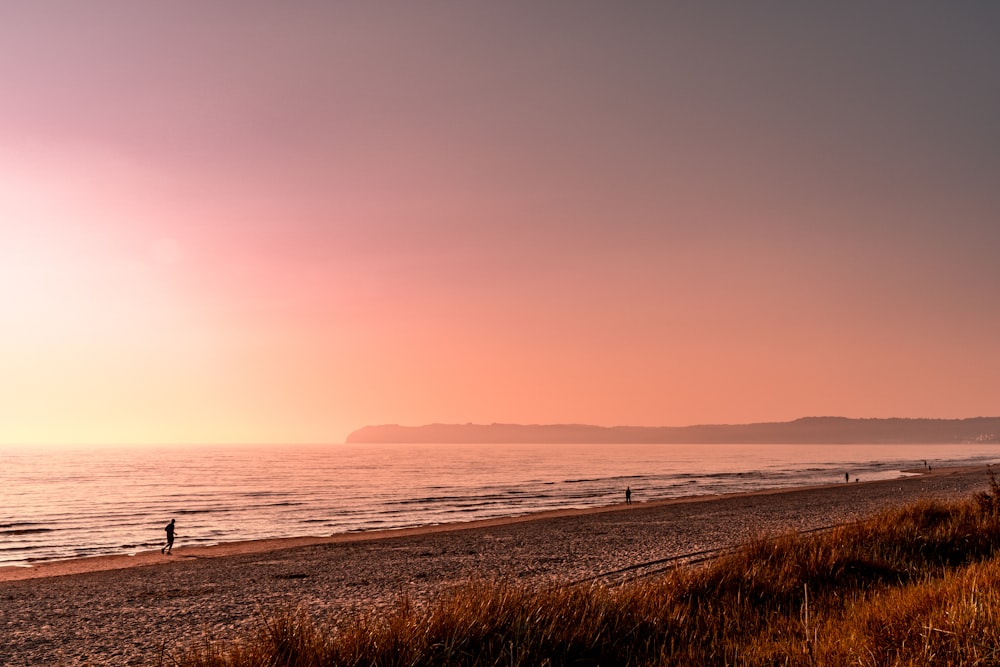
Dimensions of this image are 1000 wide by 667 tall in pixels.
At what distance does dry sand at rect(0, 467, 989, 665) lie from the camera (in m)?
15.2

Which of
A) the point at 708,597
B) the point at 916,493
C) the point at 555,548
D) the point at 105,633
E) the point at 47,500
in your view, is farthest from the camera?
the point at 47,500

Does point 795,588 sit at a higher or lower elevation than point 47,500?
higher

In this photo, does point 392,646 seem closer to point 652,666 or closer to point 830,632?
point 652,666

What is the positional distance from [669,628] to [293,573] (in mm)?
18645

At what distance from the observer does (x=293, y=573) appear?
76.8 ft

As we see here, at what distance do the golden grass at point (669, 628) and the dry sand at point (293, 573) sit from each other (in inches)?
39.0

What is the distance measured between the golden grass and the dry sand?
99 cm

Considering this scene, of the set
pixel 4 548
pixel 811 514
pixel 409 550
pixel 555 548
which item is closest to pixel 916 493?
pixel 811 514

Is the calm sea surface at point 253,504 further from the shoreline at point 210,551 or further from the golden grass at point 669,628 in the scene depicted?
the golden grass at point 669,628

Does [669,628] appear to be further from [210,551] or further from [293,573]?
[210,551]

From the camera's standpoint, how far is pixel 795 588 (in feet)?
34.5

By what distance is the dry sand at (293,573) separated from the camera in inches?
598

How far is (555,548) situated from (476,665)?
2198 centimetres

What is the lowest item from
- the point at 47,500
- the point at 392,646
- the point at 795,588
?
the point at 47,500
